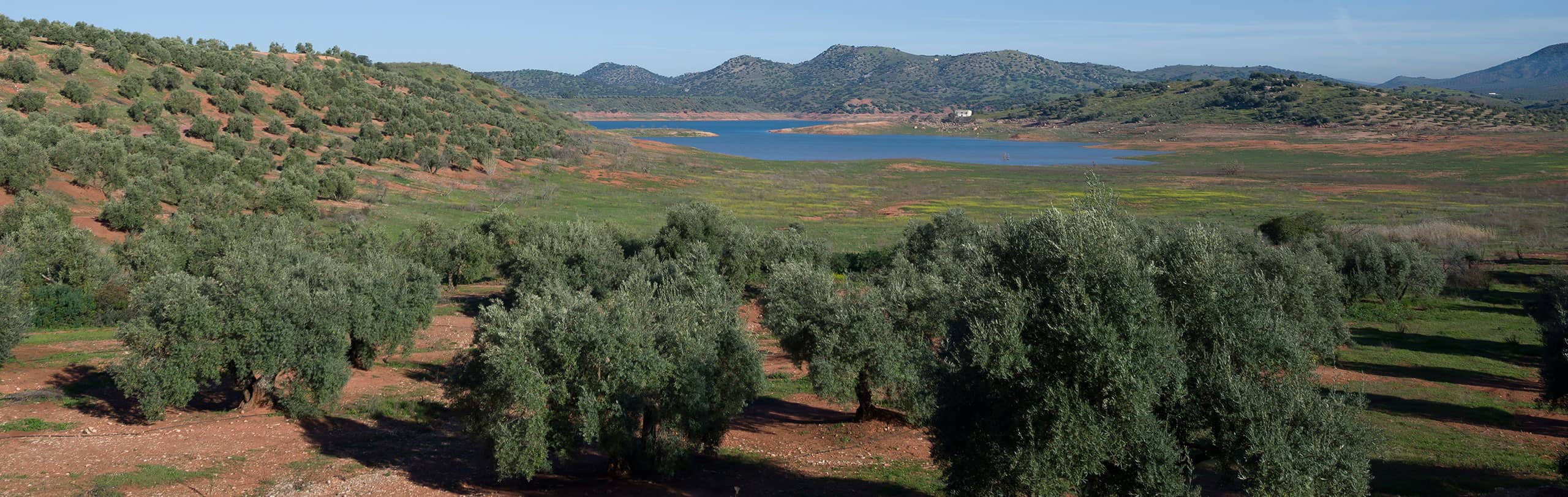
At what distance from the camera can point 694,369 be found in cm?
1812

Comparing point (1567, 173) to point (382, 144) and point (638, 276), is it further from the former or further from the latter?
point (382, 144)

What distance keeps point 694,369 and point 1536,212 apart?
81808mm

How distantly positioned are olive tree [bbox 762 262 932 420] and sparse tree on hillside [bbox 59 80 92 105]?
65061mm

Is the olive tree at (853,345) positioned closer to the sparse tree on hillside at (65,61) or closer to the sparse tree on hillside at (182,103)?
the sparse tree on hillside at (182,103)

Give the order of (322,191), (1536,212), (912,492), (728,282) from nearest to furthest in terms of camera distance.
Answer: (912,492)
(728,282)
(322,191)
(1536,212)

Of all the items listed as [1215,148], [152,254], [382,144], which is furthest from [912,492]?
[1215,148]

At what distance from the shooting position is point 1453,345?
3481 cm

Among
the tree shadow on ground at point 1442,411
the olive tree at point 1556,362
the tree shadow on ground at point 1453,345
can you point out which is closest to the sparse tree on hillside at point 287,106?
the tree shadow on ground at point 1453,345

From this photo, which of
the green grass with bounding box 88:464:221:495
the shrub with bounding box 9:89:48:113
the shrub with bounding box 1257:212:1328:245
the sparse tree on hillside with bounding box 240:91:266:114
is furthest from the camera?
the sparse tree on hillside with bounding box 240:91:266:114

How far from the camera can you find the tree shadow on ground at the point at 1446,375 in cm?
2853

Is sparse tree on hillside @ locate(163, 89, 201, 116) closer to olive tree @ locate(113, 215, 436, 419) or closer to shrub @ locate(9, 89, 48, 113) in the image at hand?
shrub @ locate(9, 89, 48, 113)

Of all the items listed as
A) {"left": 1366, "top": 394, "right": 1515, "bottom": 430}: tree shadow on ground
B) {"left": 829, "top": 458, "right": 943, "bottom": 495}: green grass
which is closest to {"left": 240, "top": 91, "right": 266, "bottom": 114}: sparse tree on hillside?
{"left": 829, "top": 458, "right": 943, "bottom": 495}: green grass

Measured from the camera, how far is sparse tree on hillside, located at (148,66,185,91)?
73.1 meters

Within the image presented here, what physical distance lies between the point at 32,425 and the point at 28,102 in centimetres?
5295
